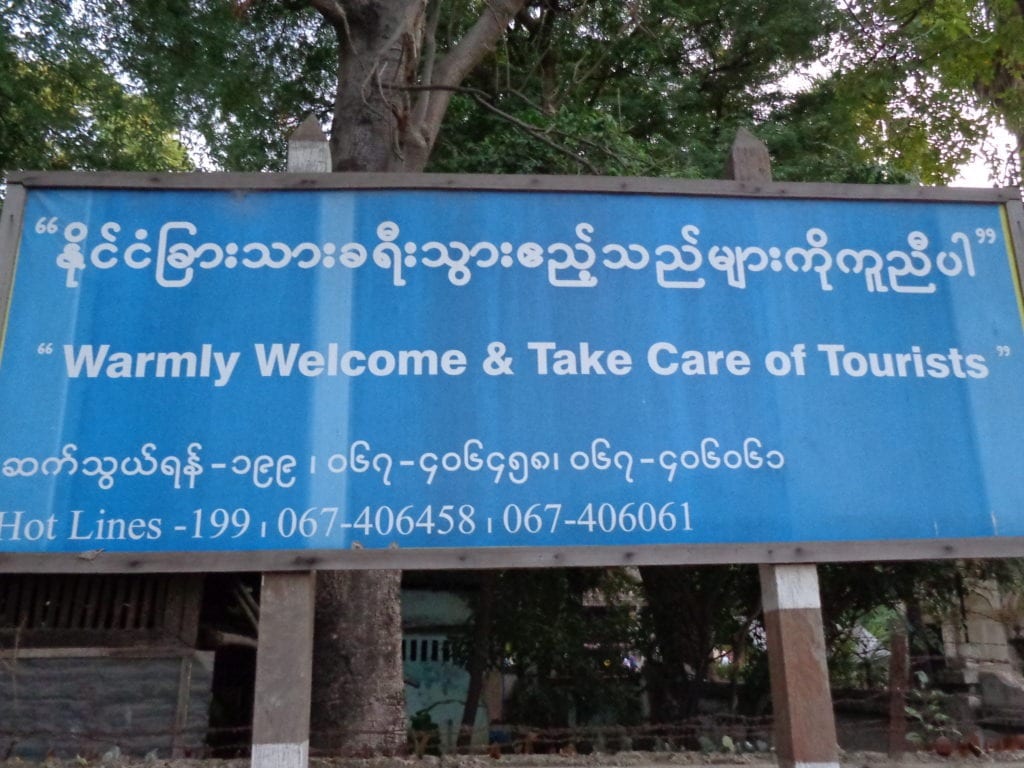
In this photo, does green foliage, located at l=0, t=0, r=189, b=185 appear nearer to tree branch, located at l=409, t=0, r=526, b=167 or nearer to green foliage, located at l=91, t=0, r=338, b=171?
green foliage, located at l=91, t=0, r=338, b=171

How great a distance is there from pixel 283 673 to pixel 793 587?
6.67 feet

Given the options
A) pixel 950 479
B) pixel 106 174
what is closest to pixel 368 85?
pixel 106 174

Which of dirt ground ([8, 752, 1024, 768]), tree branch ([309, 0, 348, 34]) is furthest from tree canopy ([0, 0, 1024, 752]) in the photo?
dirt ground ([8, 752, 1024, 768])

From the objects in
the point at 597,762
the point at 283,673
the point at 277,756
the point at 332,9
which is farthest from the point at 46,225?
the point at 332,9

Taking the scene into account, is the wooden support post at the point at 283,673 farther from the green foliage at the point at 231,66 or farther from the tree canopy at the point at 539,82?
the green foliage at the point at 231,66

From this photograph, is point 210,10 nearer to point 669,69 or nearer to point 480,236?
point 669,69

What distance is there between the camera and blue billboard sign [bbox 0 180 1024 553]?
373cm

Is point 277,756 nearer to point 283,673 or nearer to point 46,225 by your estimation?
point 283,673

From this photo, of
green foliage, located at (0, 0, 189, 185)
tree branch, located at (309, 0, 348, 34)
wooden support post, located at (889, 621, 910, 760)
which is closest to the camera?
wooden support post, located at (889, 621, 910, 760)

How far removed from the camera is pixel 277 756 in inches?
137

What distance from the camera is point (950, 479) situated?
3975 mm

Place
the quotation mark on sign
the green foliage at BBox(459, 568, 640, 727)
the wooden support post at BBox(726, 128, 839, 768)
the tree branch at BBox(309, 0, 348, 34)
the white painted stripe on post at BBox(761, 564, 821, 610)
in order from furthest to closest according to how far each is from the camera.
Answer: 1. the green foliage at BBox(459, 568, 640, 727)
2. the tree branch at BBox(309, 0, 348, 34)
3. the quotation mark on sign
4. the white painted stripe on post at BBox(761, 564, 821, 610)
5. the wooden support post at BBox(726, 128, 839, 768)

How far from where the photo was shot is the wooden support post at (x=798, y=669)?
3656mm

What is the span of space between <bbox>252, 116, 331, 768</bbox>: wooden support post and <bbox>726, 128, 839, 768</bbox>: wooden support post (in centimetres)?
184
